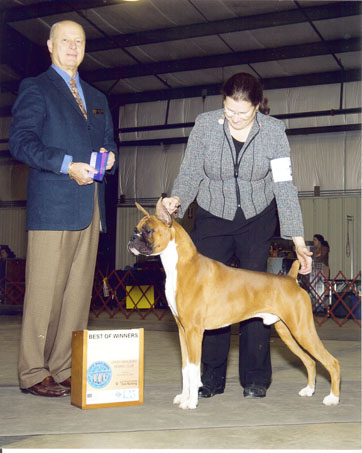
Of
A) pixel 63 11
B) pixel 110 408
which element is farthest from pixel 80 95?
pixel 63 11

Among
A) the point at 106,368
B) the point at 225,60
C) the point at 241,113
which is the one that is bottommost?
the point at 106,368

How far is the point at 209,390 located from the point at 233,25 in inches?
355

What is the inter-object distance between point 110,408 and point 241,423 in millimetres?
698

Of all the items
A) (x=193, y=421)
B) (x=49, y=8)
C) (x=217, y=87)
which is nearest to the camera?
(x=193, y=421)

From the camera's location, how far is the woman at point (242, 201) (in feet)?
10.7

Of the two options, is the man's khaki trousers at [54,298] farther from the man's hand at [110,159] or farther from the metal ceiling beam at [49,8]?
the metal ceiling beam at [49,8]

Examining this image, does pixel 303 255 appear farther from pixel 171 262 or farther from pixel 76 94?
pixel 76 94

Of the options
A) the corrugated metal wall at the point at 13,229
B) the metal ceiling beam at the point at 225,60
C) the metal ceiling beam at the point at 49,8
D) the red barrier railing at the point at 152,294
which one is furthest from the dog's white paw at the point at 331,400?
the corrugated metal wall at the point at 13,229

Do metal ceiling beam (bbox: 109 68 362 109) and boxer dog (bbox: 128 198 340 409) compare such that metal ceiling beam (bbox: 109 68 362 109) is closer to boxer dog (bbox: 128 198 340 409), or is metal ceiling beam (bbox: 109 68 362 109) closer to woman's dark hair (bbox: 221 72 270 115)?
woman's dark hair (bbox: 221 72 270 115)

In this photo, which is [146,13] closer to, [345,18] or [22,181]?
[345,18]

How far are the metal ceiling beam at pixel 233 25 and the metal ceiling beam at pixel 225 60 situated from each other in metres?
1.46

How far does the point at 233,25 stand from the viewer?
11.0 m

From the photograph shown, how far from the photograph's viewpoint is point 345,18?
11.2 m

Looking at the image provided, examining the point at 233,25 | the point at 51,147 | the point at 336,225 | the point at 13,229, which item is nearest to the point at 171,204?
the point at 51,147
